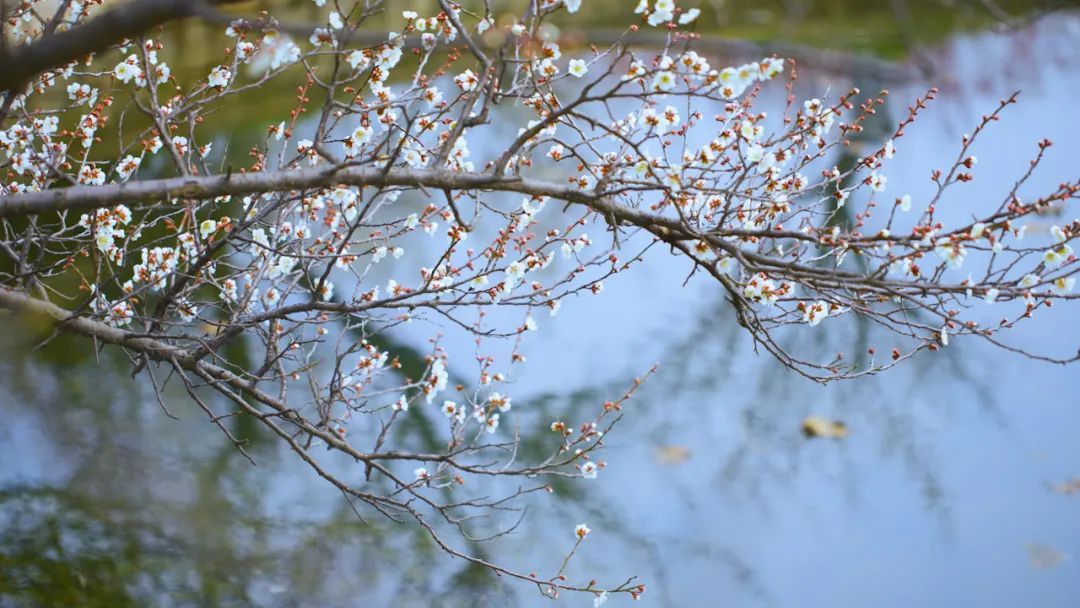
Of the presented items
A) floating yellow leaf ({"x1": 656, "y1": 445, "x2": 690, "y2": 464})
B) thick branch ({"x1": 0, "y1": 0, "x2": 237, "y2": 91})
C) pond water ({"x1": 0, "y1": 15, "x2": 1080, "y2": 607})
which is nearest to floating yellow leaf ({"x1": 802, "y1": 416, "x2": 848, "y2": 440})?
pond water ({"x1": 0, "y1": 15, "x2": 1080, "y2": 607})

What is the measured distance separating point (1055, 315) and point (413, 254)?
3.51 metres

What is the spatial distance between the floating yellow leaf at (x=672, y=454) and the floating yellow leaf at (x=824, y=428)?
0.60 m

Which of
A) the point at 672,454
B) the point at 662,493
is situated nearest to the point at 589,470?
the point at 662,493

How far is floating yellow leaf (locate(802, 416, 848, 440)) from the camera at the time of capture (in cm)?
466

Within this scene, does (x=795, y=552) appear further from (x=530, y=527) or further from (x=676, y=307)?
(x=676, y=307)

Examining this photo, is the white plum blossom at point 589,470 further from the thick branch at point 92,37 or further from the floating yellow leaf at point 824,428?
the floating yellow leaf at point 824,428

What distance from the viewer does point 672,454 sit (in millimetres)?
4500

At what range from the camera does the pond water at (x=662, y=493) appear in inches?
143

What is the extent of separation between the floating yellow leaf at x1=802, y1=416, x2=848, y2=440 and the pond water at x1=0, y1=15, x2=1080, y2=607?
43 millimetres

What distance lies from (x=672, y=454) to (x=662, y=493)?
26 centimetres

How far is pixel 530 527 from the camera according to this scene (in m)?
4.02

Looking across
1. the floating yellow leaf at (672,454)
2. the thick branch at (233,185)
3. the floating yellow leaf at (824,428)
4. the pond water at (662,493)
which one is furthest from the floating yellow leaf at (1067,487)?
the thick branch at (233,185)

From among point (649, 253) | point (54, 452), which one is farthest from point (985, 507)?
point (54, 452)

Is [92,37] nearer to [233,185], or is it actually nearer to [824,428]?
[233,185]
